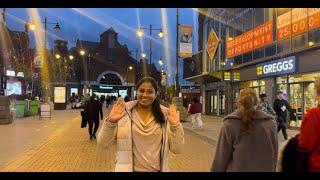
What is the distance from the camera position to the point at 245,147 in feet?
14.9

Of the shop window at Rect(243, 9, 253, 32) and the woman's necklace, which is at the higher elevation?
the shop window at Rect(243, 9, 253, 32)

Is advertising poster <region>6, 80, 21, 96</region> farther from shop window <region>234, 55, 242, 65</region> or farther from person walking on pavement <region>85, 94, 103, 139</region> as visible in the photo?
person walking on pavement <region>85, 94, 103, 139</region>

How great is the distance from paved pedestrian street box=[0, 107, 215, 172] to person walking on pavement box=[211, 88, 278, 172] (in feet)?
20.6

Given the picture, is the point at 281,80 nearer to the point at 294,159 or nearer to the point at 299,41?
the point at 299,41

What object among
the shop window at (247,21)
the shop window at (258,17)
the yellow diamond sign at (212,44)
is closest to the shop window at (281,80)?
the shop window at (258,17)

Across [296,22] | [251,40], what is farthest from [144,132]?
[251,40]

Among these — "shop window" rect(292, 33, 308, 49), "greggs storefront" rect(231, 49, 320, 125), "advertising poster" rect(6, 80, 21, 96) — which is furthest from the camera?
"advertising poster" rect(6, 80, 21, 96)

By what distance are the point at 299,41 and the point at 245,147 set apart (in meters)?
19.3

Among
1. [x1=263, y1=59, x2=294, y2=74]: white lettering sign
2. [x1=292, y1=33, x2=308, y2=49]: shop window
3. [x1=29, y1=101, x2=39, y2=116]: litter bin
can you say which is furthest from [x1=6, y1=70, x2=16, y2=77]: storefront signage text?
[x1=292, y1=33, x2=308, y2=49]: shop window

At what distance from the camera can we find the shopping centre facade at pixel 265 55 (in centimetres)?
2186

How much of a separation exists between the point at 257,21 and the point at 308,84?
26.7ft

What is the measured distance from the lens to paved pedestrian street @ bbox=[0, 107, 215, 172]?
11.1 m
